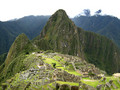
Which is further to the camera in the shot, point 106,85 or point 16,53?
point 16,53

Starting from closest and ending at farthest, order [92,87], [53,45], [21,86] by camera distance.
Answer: [92,87]
[21,86]
[53,45]

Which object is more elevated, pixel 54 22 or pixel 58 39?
pixel 54 22

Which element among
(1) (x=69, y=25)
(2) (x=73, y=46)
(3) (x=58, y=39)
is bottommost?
(2) (x=73, y=46)

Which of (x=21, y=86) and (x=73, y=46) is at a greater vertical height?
(x=21, y=86)

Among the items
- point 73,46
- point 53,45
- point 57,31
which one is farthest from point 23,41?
point 73,46

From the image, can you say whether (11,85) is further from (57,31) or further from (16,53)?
(57,31)

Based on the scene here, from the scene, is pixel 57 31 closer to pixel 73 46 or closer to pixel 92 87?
pixel 73 46

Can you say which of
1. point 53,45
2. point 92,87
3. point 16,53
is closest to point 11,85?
point 92,87

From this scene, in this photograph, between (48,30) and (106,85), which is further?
(48,30)

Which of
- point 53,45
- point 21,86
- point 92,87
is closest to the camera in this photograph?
point 92,87
